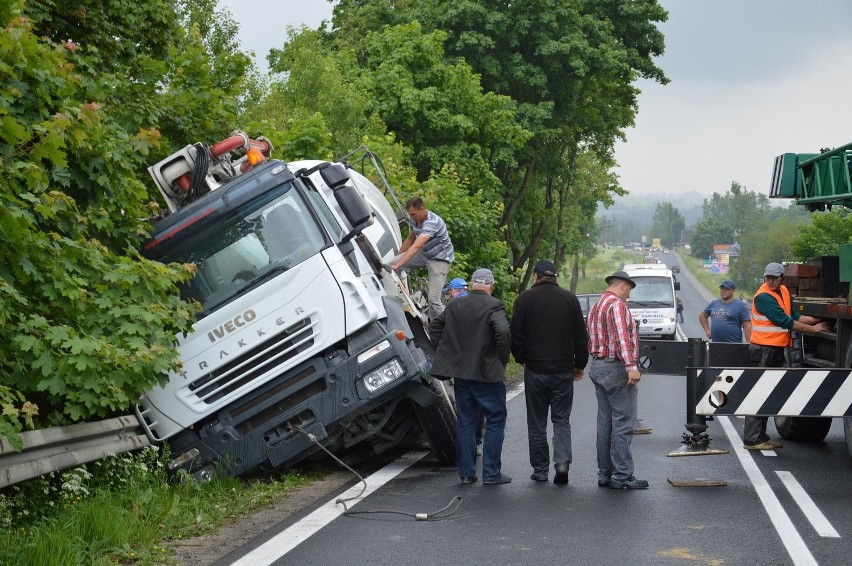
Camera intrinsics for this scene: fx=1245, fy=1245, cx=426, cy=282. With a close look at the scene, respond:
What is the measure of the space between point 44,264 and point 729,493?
5.36 meters

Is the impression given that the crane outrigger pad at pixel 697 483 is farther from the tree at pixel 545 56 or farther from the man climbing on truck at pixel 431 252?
the tree at pixel 545 56

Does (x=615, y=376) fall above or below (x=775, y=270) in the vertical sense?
below

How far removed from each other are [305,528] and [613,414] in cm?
310

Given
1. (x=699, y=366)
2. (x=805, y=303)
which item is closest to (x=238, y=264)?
(x=699, y=366)

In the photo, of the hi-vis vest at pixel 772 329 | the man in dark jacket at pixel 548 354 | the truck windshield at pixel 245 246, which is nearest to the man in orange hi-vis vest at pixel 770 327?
the hi-vis vest at pixel 772 329

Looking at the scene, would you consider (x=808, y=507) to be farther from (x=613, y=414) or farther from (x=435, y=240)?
(x=435, y=240)

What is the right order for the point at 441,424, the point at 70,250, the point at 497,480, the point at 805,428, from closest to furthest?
the point at 70,250 → the point at 497,480 → the point at 441,424 → the point at 805,428

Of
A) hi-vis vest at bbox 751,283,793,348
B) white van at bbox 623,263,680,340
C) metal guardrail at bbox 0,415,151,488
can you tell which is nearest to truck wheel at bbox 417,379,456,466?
metal guardrail at bbox 0,415,151,488

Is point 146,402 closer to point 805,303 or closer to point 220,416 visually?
point 220,416

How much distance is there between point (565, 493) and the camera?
9.80 m

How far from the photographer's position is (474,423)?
35.0ft

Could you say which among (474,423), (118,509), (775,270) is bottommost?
(118,509)

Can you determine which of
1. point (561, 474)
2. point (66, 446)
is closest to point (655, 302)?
point (561, 474)

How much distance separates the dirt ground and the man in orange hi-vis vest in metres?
4.23
